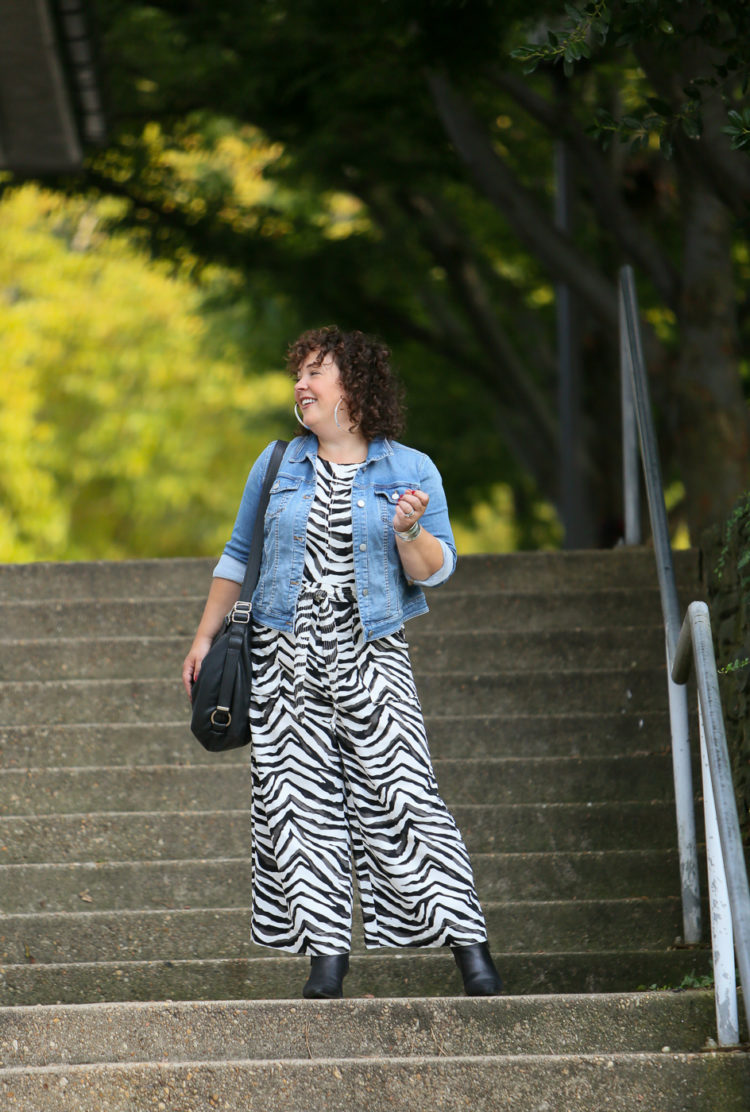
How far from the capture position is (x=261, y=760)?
11.0 ft

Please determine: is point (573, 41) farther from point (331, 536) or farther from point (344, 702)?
point (344, 702)

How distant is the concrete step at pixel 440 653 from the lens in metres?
5.44

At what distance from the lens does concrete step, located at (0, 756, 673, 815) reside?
4.62 m

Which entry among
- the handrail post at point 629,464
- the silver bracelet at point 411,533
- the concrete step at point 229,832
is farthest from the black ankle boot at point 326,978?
the handrail post at point 629,464

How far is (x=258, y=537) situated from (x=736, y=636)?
1723mm

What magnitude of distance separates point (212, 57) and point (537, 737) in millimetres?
4857

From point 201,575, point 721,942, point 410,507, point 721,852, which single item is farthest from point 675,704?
point 201,575

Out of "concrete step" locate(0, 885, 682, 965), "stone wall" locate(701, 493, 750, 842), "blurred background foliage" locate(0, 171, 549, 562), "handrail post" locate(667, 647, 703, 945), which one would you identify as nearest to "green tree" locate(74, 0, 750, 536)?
"stone wall" locate(701, 493, 750, 842)

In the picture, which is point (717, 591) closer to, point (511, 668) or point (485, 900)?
point (511, 668)

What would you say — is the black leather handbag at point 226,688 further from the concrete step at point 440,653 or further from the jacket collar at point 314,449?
the concrete step at point 440,653

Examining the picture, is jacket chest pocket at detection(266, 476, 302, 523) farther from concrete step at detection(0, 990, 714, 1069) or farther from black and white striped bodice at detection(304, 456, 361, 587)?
concrete step at detection(0, 990, 714, 1069)

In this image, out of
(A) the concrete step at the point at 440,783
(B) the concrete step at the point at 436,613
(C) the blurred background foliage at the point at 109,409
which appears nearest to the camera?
(A) the concrete step at the point at 440,783

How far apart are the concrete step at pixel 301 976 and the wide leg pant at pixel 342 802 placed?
1.64ft

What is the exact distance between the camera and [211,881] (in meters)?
4.20
